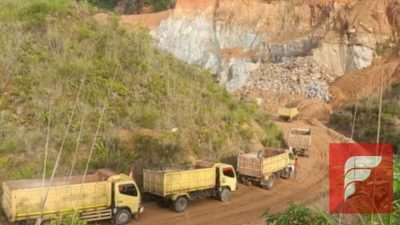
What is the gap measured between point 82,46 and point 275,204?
1121 centimetres

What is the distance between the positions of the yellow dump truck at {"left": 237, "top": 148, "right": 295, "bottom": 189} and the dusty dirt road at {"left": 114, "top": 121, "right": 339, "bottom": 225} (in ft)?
1.08

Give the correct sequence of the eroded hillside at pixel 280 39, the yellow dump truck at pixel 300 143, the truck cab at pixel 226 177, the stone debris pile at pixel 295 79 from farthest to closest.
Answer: the eroded hillside at pixel 280 39, the stone debris pile at pixel 295 79, the yellow dump truck at pixel 300 143, the truck cab at pixel 226 177

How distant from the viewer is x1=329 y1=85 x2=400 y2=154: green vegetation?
2741 centimetres

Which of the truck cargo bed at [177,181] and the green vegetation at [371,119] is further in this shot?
the green vegetation at [371,119]

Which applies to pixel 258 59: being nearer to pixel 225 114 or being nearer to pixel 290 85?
pixel 290 85

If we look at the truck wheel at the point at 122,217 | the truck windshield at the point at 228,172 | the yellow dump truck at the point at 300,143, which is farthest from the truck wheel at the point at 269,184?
the truck wheel at the point at 122,217

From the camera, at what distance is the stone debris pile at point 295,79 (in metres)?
44.4

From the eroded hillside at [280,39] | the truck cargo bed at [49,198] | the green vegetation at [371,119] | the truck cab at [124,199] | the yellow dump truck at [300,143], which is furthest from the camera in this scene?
the eroded hillside at [280,39]

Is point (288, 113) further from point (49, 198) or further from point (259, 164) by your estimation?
point (49, 198)

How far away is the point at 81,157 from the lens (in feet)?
50.2

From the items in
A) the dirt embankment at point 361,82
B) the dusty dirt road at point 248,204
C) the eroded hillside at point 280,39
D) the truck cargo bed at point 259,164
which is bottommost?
the dusty dirt road at point 248,204

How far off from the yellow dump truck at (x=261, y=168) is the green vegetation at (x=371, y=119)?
8.83 meters

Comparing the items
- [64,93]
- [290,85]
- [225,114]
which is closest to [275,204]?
[225,114]

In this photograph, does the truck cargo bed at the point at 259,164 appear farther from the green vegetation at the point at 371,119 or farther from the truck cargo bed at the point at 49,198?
the green vegetation at the point at 371,119
